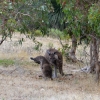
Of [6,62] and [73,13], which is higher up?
[73,13]

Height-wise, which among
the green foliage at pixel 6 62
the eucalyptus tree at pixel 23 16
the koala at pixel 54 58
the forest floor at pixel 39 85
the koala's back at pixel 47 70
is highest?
the eucalyptus tree at pixel 23 16

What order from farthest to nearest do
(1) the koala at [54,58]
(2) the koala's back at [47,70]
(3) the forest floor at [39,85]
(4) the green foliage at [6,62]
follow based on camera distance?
1. (4) the green foliage at [6,62]
2. (1) the koala at [54,58]
3. (2) the koala's back at [47,70]
4. (3) the forest floor at [39,85]

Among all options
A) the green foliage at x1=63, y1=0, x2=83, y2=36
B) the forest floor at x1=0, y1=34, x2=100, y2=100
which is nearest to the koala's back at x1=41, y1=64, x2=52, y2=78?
the forest floor at x1=0, y1=34, x2=100, y2=100

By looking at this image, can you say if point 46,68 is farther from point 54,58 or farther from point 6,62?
point 6,62

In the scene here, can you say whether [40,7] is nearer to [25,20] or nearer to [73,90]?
[25,20]

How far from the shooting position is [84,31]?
46.2ft

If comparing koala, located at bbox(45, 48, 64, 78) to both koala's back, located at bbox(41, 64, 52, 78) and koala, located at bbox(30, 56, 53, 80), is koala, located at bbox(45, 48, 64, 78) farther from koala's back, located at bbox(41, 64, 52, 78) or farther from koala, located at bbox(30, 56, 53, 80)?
koala's back, located at bbox(41, 64, 52, 78)

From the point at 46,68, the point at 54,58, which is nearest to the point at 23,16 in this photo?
the point at 54,58

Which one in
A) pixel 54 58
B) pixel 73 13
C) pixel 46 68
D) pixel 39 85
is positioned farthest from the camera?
pixel 54 58

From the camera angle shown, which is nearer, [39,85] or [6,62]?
[39,85]

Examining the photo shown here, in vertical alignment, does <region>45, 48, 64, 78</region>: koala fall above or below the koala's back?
above

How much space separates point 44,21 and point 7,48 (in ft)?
34.0

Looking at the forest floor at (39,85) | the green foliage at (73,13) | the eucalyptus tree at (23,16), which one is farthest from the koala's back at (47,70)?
the green foliage at (73,13)

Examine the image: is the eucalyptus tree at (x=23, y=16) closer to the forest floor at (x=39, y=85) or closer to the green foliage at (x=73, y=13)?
the green foliage at (x=73, y=13)
